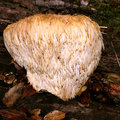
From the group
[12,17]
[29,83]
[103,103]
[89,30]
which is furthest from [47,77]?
[12,17]

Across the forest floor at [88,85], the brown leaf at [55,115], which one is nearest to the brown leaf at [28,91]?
the forest floor at [88,85]

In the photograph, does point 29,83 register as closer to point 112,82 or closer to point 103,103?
point 103,103

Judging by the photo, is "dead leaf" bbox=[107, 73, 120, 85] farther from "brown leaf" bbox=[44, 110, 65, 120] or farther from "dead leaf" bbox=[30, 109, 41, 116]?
"dead leaf" bbox=[30, 109, 41, 116]

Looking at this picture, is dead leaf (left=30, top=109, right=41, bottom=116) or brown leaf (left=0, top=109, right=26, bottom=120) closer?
brown leaf (left=0, top=109, right=26, bottom=120)

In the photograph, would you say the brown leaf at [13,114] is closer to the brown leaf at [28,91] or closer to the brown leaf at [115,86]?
the brown leaf at [28,91]

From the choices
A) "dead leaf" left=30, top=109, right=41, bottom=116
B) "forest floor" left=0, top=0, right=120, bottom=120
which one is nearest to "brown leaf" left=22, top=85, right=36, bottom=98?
"forest floor" left=0, top=0, right=120, bottom=120

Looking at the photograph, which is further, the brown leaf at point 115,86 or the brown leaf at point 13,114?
the brown leaf at point 115,86
